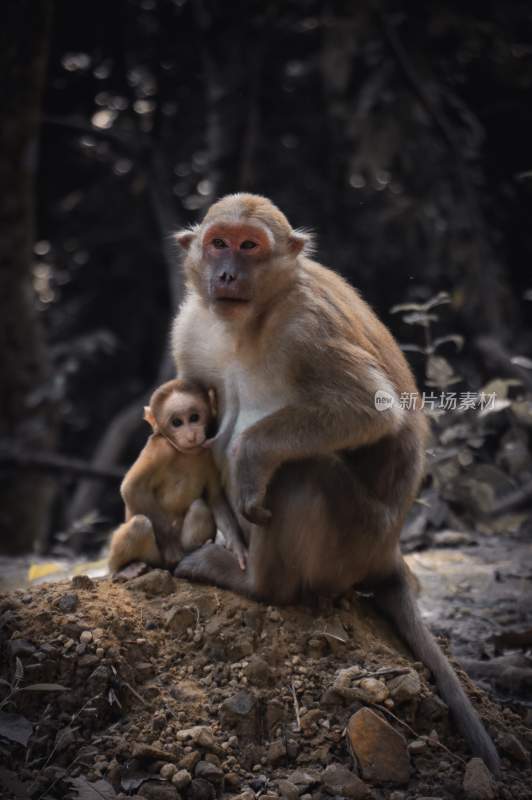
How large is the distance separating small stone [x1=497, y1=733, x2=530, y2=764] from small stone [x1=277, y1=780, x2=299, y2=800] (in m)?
0.83

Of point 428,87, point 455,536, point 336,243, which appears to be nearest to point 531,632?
point 455,536

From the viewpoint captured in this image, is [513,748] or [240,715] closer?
[240,715]

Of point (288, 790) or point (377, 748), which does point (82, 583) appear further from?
point (377, 748)

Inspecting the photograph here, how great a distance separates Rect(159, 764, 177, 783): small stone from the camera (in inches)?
104

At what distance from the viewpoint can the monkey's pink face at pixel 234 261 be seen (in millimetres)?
3383

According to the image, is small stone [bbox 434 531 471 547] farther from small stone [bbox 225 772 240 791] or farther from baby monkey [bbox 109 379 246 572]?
small stone [bbox 225 772 240 791]

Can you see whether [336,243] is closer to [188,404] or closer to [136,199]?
[136,199]

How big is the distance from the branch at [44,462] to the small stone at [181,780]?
608cm

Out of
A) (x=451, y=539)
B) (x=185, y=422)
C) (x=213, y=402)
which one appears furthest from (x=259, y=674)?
(x=451, y=539)

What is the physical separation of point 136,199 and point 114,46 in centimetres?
188

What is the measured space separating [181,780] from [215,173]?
277 inches

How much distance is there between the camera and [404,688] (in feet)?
9.80

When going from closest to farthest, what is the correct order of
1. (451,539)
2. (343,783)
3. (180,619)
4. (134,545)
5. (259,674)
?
(343,783)
(259,674)
(180,619)
(134,545)
(451,539)

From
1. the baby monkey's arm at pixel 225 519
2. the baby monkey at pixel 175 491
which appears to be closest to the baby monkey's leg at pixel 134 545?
the baby monkey at pixel 175 491
